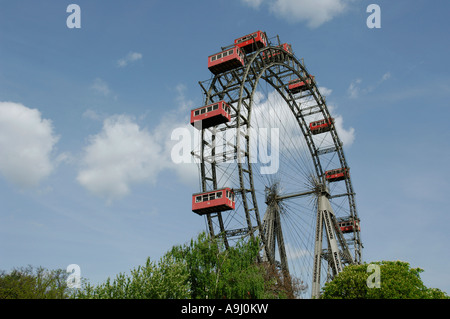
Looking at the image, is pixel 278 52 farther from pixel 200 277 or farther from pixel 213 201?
pixel 200 277

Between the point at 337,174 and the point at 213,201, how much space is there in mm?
32666

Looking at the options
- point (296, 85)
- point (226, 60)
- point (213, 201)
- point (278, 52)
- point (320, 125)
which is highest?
point (278, 52)

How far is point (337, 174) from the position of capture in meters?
60.5

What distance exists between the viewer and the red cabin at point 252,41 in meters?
42.8

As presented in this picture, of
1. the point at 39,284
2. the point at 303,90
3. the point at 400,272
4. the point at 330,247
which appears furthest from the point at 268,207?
the point at 39,284

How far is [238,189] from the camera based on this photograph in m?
35.0

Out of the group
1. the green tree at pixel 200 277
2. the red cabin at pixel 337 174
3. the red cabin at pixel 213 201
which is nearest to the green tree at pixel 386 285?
the green tree at pixel 200 277

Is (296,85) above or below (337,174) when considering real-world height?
above

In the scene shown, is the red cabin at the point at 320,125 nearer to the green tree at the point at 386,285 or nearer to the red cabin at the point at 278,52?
the red cabin at the point at 278,52

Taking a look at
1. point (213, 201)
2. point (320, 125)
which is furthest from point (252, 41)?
point (320, 125)

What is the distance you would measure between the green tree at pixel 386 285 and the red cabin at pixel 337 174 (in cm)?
2588

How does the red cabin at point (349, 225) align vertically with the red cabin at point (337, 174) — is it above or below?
below
